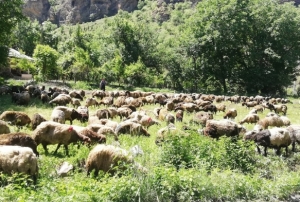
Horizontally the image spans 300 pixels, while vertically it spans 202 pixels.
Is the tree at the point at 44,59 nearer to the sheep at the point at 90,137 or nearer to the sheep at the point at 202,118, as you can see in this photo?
the sheep at the point at 202,118

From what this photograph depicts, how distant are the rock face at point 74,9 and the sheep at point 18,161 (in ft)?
442

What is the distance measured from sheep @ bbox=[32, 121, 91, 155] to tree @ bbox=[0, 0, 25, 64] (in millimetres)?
19340

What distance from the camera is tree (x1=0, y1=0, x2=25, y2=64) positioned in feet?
88.5

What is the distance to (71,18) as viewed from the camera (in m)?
142

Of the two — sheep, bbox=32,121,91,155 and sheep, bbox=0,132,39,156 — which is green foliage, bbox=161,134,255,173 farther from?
sheep, bbox=0,132,39,156

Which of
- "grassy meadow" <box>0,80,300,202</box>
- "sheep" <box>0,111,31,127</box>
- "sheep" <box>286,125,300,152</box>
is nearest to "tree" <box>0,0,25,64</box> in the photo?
"sheep" <box>0,111,31,127</box>

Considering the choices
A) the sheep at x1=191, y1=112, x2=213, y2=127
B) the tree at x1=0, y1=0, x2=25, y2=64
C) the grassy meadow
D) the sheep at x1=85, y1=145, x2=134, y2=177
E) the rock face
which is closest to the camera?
the grassy meadow

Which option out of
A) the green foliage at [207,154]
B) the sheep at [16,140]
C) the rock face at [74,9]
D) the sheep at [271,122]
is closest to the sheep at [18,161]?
the sheep at [16,140]

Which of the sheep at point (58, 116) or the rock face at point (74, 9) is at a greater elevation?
the rock face at point (74, 9)

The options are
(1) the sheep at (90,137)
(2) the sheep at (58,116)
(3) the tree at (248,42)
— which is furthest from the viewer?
(3) the tree at (248,42)

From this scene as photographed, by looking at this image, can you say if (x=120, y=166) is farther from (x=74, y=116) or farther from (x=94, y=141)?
(x=74, y=116)

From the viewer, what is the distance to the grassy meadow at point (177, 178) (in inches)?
275

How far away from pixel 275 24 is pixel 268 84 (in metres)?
8.25

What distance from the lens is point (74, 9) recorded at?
142875 millimetres
